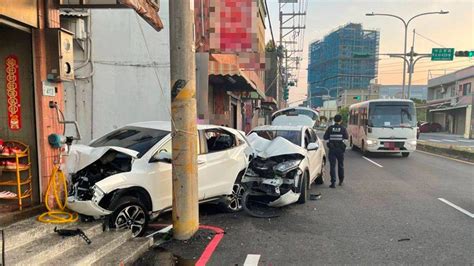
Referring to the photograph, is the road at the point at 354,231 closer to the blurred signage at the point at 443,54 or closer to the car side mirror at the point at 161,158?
the car side mirror at the point at 161,158

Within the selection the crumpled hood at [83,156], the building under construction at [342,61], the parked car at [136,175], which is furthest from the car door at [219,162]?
the building under construction at [342,61]

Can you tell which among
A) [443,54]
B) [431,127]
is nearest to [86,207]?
[443,54]

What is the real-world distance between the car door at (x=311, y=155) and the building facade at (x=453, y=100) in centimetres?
3700

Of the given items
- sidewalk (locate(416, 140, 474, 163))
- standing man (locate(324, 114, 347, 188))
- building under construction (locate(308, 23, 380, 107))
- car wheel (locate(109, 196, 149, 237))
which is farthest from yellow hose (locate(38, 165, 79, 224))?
building under construction (locate(308, 23, 380, 107))

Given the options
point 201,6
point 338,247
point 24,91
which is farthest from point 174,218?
point 201,6

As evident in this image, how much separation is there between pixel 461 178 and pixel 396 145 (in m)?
4.97

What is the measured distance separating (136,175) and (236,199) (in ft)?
7.95

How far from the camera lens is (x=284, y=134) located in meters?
8.82

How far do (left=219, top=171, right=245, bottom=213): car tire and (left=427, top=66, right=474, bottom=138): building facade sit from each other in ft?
131

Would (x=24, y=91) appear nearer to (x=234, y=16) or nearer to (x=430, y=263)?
(x=430, y=263)

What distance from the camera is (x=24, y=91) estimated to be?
511 cm

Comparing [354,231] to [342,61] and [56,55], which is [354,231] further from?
[342,61]

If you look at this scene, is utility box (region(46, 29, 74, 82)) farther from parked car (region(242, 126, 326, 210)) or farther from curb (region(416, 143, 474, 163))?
curb (region(416, 143, 474, 163))

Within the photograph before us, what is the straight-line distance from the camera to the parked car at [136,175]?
4.90 m
